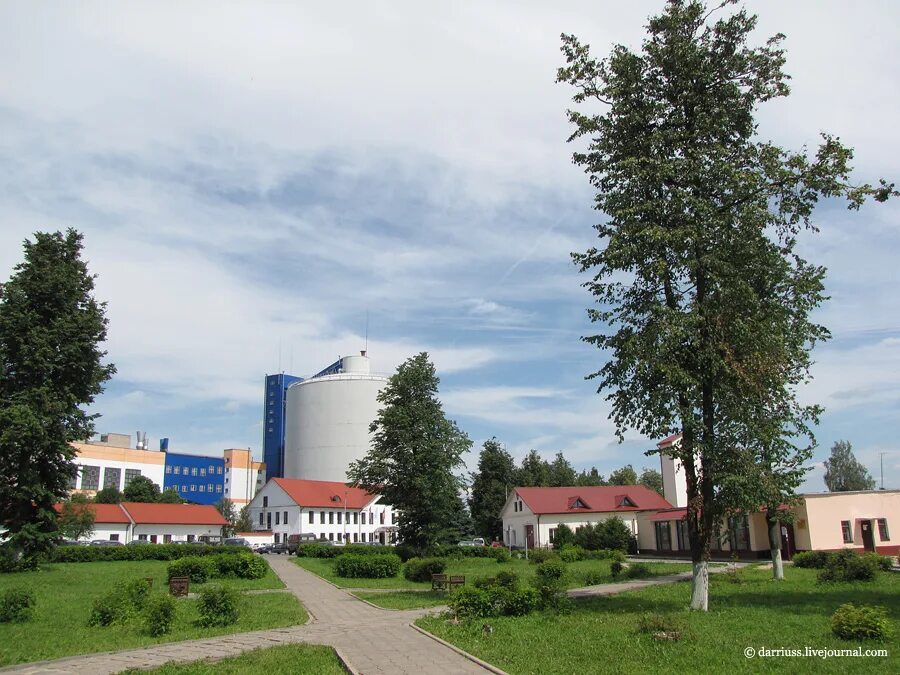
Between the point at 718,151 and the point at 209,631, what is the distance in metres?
16.3

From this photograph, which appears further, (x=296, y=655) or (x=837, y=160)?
(x=837, y=160)

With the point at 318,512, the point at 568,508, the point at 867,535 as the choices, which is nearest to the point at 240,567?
the point at 867,535

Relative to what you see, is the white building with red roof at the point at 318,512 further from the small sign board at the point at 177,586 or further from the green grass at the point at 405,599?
the small sign board at the point at 177,586

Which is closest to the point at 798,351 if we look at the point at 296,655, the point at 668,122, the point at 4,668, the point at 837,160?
the point at 837,160

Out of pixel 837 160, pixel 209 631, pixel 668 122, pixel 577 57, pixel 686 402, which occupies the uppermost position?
pixel 577 57

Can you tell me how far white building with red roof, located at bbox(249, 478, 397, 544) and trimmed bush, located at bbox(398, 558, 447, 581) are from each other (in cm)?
4381

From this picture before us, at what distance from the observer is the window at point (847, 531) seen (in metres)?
35.8

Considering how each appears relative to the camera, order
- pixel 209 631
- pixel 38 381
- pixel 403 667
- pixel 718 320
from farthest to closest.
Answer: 1. pixel 38 381
2. pixel 718 320
3. pixel 209 631
4. pixel 403 667

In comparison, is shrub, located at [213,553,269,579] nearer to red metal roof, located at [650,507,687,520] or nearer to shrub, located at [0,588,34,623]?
shrub, located at [0,588,34,623]

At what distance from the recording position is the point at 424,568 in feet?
91.1

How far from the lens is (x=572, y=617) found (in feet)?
50.4

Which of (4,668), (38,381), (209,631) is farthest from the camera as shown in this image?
(38,381)

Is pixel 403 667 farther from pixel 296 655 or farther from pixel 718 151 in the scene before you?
pixel 718 151

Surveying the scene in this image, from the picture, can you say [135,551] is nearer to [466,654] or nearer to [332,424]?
[332,424]
